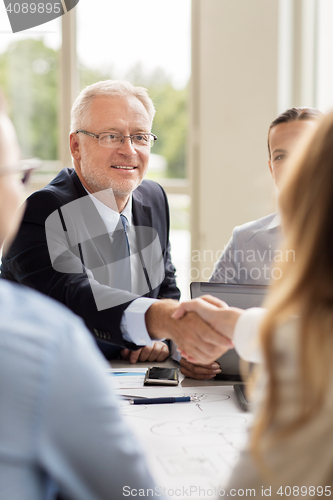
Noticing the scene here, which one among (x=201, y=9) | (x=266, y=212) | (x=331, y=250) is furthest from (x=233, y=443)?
(x=201, y=9)

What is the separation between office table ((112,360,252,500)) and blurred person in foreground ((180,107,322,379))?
2.45 feet

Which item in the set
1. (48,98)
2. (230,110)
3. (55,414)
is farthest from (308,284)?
(48,98)

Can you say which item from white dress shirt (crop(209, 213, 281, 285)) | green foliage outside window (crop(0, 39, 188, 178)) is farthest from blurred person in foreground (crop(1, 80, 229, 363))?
green foliage outside window (crop(0, 39, 188, 178))

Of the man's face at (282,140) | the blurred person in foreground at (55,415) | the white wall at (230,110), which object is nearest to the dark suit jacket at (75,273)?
the man's face at (282,140)

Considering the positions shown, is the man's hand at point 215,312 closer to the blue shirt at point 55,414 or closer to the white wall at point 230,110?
the blue shirt at point 55,414

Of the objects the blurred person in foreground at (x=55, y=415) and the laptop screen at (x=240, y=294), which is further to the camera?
the laptop screen at (x=240, y=294)

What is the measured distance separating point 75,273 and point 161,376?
1.53ft

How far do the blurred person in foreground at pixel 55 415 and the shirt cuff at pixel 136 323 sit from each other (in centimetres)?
82

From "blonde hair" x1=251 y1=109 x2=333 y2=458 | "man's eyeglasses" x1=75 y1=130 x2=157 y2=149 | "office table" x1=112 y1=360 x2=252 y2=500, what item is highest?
"man's eyeglasses" x1=75 y1=130 x2=157 y2=149

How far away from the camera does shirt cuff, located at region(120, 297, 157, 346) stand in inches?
58.7

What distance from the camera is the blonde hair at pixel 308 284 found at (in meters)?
0.59

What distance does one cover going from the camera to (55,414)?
585 mm

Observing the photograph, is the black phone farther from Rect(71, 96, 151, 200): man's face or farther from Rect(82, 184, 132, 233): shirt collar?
Rect(71, 96, 151, 200): man's face

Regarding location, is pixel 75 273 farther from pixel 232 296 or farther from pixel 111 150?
pixel 111 150
